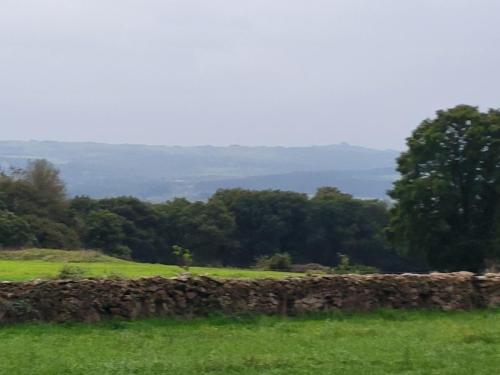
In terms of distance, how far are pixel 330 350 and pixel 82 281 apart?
5.65 m

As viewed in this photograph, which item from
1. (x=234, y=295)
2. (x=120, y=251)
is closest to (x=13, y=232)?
(x=120, y=251)

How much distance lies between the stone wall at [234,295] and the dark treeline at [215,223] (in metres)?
36.8

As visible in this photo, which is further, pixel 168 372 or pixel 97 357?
pixel 97 357

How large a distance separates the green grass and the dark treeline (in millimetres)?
37963

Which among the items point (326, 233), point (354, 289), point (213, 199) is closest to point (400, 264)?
point (326, 233)

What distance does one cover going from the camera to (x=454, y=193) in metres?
40.5

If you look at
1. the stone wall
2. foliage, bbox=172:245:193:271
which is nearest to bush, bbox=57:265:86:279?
the stone wall

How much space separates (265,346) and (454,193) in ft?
99.2

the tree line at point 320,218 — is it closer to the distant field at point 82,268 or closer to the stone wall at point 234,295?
the distant field at point 82,268

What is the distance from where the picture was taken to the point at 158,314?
50.3ft

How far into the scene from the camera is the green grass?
1012cm

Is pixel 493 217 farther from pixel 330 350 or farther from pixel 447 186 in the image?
pixel 330 350

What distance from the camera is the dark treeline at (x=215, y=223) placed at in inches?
2256

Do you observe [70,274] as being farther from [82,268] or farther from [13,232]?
[13,232]
